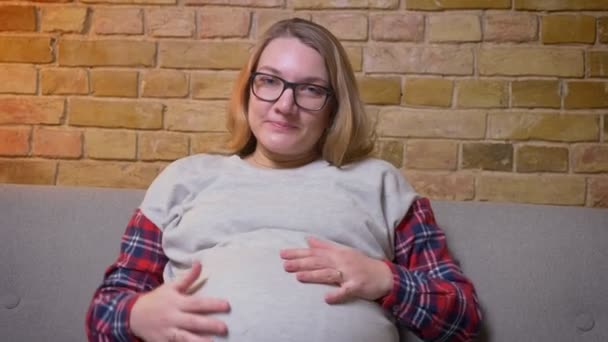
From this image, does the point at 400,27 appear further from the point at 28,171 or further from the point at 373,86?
the point at 28,171

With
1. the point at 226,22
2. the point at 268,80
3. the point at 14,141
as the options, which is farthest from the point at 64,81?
the point at 268,80

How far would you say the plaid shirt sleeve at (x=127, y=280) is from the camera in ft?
3.74

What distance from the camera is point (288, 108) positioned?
1.25m

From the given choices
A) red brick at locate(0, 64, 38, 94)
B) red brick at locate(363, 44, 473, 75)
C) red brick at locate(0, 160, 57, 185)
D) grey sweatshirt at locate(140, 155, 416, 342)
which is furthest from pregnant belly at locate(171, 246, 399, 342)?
red brick at locate(0, 64, 38, 94)

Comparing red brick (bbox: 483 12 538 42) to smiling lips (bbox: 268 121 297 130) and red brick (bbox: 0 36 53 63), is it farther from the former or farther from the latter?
red brick (bbox: 0 36 53 63)

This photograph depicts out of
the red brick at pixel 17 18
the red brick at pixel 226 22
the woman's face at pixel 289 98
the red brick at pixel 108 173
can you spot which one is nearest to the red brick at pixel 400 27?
the red brick at pixel 226 22

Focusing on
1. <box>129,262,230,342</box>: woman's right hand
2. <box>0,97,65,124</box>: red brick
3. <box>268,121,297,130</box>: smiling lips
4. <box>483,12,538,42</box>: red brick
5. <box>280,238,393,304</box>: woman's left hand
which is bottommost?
<box>129,262,230,342</box>: woman's right hand

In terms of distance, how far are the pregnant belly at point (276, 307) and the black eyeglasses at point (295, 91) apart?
12.6 inches

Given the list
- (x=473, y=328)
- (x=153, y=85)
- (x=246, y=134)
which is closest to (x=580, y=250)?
(x=473, y=328)

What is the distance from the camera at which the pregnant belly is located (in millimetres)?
1042

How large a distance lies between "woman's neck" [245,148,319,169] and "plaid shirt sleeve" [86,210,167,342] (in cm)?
27

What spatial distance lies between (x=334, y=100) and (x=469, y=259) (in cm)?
43

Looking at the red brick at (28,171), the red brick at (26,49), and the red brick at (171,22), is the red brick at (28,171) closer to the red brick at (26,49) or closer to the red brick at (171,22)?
the red brick at (26,49)

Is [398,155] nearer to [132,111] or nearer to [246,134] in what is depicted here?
[246,134]
